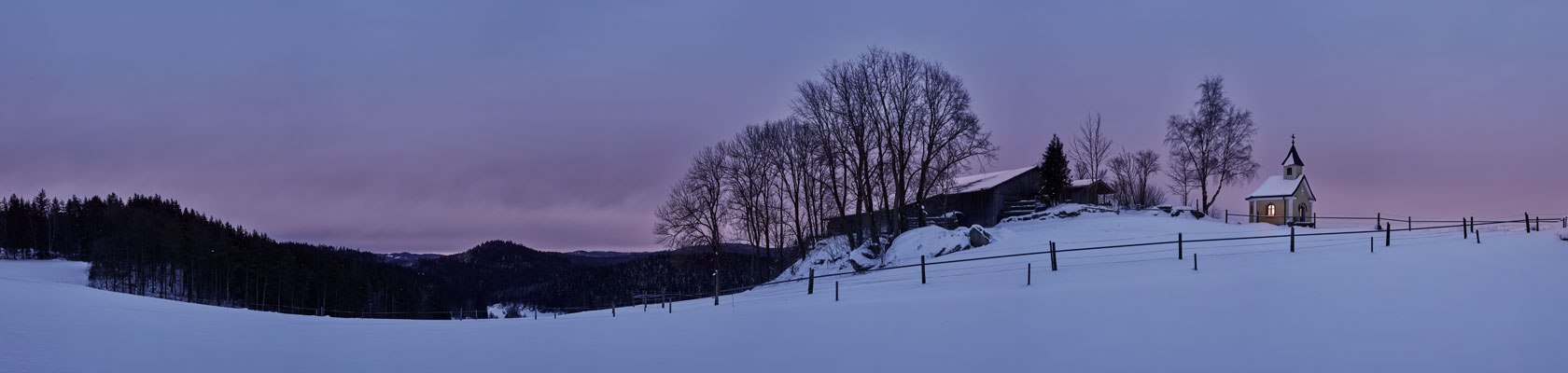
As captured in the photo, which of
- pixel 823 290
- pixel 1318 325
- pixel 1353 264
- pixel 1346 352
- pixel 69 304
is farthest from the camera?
pixel 823 290

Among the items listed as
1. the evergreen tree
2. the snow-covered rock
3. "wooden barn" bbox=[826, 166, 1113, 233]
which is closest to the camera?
the snow-covered rock

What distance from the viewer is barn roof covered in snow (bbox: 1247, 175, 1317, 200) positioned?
54.0 m

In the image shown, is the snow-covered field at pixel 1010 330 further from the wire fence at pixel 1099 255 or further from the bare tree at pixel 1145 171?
the bare tree at pixel 1145 171

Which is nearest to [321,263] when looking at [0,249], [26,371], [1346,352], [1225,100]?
[0,249]

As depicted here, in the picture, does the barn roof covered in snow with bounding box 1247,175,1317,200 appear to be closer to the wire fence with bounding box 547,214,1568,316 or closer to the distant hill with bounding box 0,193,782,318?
the wire fence with bounding box 547,214,1568,316

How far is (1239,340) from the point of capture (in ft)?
46.0

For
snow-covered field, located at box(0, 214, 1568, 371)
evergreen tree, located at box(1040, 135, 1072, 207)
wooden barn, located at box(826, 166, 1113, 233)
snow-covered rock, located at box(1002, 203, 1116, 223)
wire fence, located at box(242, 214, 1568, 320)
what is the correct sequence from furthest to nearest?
evergreen tree, located at box(1040, 135, 1072, 207), wooden barn, located at box(826, 166, 1113, 233), snow-covered rock, located at box(1002, 203, 1116, 223), wire fence, located at box(242, 214, 1568, 320), snow-covered field, located at box(0, 214, 1568, 371)

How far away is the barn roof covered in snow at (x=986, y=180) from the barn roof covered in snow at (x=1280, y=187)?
1429 cm

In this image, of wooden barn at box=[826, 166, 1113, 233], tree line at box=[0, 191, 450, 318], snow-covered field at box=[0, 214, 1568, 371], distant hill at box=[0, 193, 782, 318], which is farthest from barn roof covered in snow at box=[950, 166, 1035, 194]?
tree line at box=[0, 191, 450, 318]

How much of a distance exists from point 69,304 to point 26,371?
47.4ft

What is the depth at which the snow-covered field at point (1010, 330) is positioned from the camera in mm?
12625

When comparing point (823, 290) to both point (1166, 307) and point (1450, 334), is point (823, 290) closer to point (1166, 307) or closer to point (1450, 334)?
point (1166, 307)

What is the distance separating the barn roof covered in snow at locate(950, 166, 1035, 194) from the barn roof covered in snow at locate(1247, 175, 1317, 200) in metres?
14.3

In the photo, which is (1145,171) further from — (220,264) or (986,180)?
(220,264)
